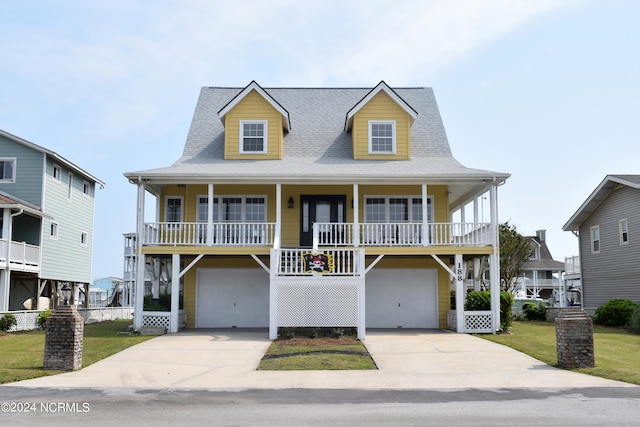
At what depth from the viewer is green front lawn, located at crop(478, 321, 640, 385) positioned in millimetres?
13008

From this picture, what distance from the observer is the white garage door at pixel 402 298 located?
23031 millimetres

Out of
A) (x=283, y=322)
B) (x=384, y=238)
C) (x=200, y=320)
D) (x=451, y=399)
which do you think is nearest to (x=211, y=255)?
(x=200, y=320)

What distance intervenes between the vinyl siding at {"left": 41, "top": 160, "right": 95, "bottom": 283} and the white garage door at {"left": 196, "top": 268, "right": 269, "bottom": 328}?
32.2 ft

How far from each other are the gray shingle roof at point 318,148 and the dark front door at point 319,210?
1336 millimetres

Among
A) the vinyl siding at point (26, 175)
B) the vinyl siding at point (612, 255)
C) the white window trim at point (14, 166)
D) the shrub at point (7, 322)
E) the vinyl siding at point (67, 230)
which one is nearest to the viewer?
the shrub at point (7, 322)

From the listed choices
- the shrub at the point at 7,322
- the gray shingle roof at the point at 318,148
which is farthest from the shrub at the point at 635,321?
the shrub at the point at 7,322

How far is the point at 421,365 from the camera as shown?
14.1 m

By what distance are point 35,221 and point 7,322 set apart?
7.09 m

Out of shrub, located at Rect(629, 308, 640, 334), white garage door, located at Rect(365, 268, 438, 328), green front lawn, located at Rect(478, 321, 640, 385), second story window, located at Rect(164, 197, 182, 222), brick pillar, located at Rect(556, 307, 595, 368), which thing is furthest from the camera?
second story window, located at Rect(164, 197, 182, 222)

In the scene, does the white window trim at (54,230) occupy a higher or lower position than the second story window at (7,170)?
lower

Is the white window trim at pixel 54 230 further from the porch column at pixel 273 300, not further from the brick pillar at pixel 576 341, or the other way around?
the brick pillar at pixel 576 341

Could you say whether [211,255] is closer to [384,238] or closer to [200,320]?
[200,320]

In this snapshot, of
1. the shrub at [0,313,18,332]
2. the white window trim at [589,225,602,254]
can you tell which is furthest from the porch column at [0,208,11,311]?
the white window trim at [589,225,602,254]

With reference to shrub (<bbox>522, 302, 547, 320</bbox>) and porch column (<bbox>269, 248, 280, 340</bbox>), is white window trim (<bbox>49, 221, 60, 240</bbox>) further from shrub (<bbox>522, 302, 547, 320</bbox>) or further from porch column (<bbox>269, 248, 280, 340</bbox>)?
shrub (<bbox>522, 302, 547, 320</bbox>)
